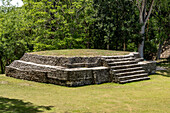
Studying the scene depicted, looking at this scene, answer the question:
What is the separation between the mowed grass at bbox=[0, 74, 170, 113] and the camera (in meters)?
6.11

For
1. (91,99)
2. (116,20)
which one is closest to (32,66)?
(91,99)

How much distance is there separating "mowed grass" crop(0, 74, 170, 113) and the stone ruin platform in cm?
44

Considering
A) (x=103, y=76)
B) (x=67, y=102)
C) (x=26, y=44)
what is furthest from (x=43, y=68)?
(x=26, y=44)

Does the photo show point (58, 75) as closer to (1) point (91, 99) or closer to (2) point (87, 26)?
(1) point (91, 99)

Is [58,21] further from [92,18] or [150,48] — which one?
[150,48]

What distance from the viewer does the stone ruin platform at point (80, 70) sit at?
33.7 feet

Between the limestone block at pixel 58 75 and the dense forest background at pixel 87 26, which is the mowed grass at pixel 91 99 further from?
the dense forest background at pixel 87 26

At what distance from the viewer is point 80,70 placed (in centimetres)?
1020

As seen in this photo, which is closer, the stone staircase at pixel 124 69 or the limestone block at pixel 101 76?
the limestone block at pixel 101 76

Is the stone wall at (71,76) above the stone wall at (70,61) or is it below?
below

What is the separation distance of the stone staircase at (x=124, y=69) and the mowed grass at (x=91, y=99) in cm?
47

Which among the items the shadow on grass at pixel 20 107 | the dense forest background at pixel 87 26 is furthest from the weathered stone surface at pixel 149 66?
the shadow on grass at pixel 20 107

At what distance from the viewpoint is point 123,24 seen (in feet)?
73.4

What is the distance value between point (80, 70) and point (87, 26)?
15.5m
